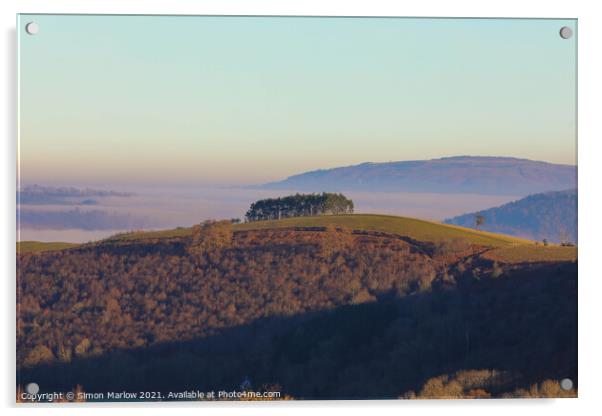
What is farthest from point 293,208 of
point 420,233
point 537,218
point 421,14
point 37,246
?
point 37,246

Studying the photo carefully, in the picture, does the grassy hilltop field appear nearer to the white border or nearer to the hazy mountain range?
the hazy mountain range

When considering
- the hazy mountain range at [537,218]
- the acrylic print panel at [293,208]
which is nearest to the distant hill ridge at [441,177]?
the acrylic print panel at [293,208]

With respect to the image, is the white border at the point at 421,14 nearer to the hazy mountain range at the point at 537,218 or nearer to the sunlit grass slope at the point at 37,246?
the sunlit grass slope at the point at 37,246

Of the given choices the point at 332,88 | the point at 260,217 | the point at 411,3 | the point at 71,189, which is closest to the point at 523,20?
the point at 411,3

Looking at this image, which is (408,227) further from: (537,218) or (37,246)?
(37,246)

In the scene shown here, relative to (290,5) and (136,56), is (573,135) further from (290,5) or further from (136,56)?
(136,56)

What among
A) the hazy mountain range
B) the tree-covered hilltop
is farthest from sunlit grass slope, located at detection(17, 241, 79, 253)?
the hazy mountain range
